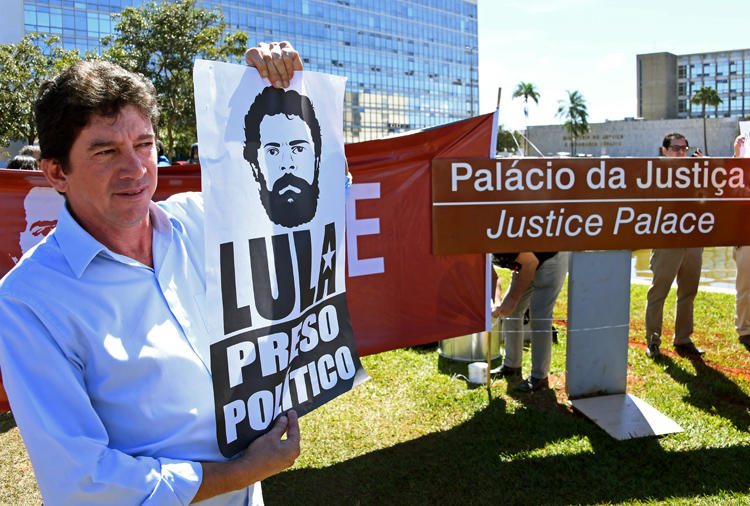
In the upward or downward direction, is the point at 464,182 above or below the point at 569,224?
above

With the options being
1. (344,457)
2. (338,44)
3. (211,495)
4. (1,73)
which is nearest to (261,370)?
(211,495)

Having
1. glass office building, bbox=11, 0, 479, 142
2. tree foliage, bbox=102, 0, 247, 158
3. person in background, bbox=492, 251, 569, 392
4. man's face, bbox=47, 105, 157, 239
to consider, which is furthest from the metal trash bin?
glass office building, bbox=11, 0, 479, 142

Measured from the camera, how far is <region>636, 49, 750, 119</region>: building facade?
378ft

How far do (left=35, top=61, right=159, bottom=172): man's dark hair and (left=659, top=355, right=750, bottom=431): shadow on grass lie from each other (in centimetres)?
497

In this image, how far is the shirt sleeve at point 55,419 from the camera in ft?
4.19

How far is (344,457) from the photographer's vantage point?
4406 millimetres

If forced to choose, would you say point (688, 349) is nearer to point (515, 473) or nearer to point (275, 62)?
point (515, 473)

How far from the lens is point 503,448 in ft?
14.5

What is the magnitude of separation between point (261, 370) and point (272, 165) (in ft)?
1.92

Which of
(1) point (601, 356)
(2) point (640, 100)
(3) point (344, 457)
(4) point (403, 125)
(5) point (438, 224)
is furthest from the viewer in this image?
(2) point (640, 100)

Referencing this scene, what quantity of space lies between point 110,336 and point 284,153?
0.73 meters

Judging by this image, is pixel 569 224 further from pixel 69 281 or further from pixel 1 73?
pixel 1 73

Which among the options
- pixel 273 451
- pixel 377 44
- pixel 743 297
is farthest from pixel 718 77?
pixel 273 451

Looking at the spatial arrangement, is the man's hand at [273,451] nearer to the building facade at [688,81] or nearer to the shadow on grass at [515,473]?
the shadow on grass at [515,473]
